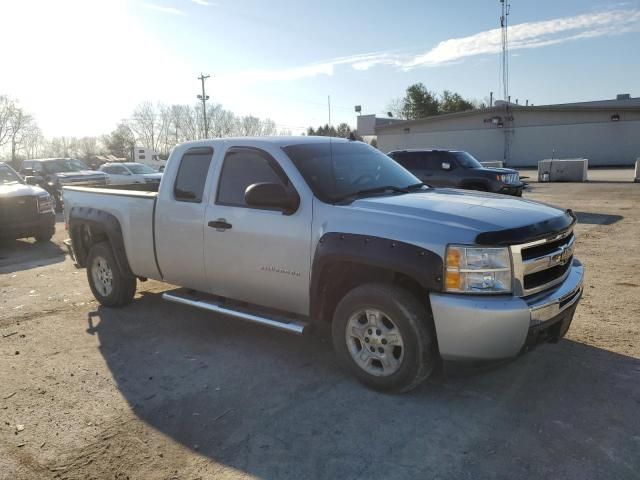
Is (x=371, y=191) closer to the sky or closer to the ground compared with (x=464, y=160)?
closer to the ground

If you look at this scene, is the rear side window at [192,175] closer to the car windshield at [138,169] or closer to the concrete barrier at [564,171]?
the car windshield at [138,169]

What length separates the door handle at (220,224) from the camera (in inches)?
182

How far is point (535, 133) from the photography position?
42.9 m

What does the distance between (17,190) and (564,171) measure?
83.3 feet

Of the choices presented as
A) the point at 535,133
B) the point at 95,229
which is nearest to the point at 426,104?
the point at 535,133

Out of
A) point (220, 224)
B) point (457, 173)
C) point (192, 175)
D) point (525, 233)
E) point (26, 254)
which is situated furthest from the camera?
point (457, 173)

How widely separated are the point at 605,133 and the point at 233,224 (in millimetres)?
43136

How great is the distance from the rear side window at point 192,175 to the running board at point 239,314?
954 millimetres

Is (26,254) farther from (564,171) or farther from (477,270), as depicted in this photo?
(564,171)

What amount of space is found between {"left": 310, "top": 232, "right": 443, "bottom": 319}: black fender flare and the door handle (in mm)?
1039

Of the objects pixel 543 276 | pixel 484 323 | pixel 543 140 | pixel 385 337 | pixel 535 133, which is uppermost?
pixel 535 133

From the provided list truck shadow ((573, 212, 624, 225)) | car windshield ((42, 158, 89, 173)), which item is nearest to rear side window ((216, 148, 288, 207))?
truck shadow ((573, 212, 624, 225))

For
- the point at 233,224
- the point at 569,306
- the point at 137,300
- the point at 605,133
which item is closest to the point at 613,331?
the point at 569,306

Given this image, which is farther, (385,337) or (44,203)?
(44,203)
